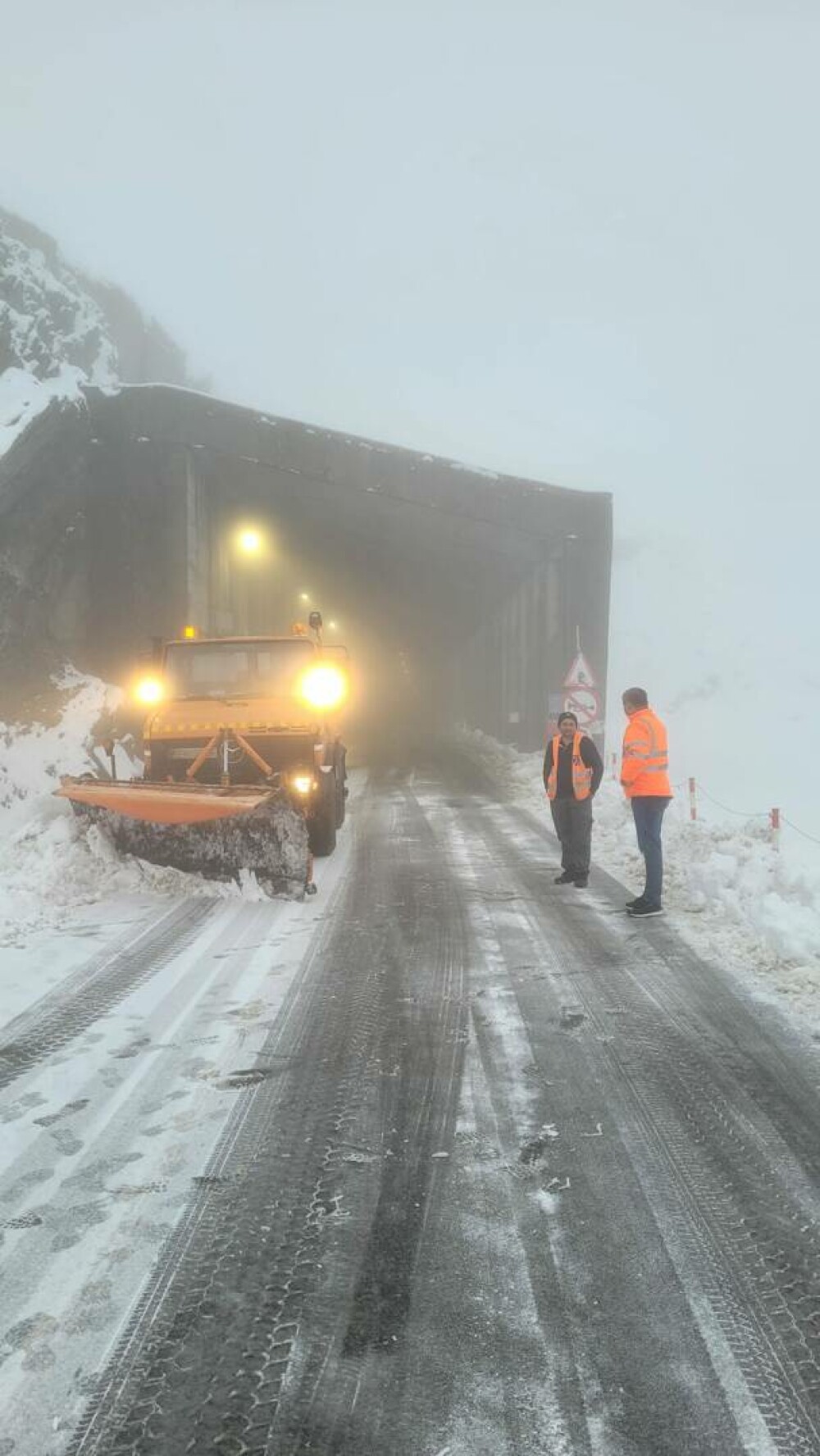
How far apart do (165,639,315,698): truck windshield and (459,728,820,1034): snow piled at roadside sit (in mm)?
4083

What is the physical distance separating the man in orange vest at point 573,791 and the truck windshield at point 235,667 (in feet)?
10.2

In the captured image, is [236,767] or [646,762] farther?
[236,767]

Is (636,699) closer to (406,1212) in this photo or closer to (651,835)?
(651,835)

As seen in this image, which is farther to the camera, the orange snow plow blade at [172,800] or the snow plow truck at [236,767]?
the snow plow truck at [236,767]

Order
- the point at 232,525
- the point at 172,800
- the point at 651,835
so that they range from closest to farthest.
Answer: the point at 651,835, the point at 172,800, the point at 232,525

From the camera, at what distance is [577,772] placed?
813cm

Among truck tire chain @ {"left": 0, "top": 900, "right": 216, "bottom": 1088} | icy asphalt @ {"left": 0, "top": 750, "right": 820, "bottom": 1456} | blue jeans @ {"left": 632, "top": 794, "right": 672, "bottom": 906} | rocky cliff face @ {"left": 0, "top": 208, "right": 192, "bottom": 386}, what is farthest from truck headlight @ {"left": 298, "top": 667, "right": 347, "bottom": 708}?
rocky cliff face @ {"left": 0, "top": 208, "right": 192, "bottom": 386}

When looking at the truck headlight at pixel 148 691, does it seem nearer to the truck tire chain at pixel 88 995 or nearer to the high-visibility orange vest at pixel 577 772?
the truck tire chain at pixel 88 995

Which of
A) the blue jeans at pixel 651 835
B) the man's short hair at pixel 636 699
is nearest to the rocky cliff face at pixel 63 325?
the man's short hair at pixel 636 699

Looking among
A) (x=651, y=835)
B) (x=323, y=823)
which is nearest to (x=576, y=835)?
(x=651, y=835)

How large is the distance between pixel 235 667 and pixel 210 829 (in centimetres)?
281

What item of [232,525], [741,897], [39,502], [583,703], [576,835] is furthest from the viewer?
[232,525]

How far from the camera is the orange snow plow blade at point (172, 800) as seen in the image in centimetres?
691

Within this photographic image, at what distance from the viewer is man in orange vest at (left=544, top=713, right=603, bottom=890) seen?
792cm
